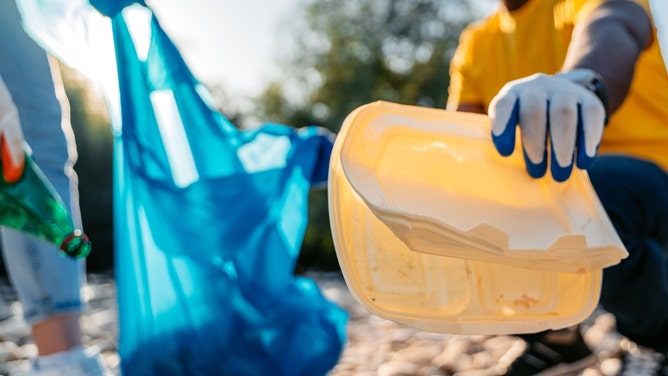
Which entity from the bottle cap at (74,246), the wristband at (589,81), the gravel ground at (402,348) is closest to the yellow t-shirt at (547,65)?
the wristband at (589,81)

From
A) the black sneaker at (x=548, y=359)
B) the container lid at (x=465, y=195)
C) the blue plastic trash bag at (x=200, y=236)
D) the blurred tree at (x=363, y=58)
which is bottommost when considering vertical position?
the blurred tree at (x=363, y=58)

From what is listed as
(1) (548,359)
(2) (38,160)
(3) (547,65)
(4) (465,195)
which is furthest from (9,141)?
(1) (548,359)

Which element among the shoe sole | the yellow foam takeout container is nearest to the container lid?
the yellow foam takeout container

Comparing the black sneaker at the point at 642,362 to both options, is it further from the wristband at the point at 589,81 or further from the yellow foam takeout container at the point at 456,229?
the wristband at the point at 589,81

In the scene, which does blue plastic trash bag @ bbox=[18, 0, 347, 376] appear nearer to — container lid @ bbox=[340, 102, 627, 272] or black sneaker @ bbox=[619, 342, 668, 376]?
container lid @ bbox=[340, 102, 627, 272]

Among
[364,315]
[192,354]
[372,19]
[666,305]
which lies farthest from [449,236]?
[372,19]

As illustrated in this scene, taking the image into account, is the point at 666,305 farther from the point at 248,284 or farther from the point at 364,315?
the point at 364,315

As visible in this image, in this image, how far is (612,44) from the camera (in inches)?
48.1

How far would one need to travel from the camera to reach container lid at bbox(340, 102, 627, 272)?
33.1 inches

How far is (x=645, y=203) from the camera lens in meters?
1.34

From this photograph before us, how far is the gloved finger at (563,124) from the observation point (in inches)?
33.5

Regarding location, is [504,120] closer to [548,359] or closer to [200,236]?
[200,236]

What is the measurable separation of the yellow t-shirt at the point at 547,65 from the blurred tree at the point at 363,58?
5.88 meters

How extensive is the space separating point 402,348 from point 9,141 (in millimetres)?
1698
